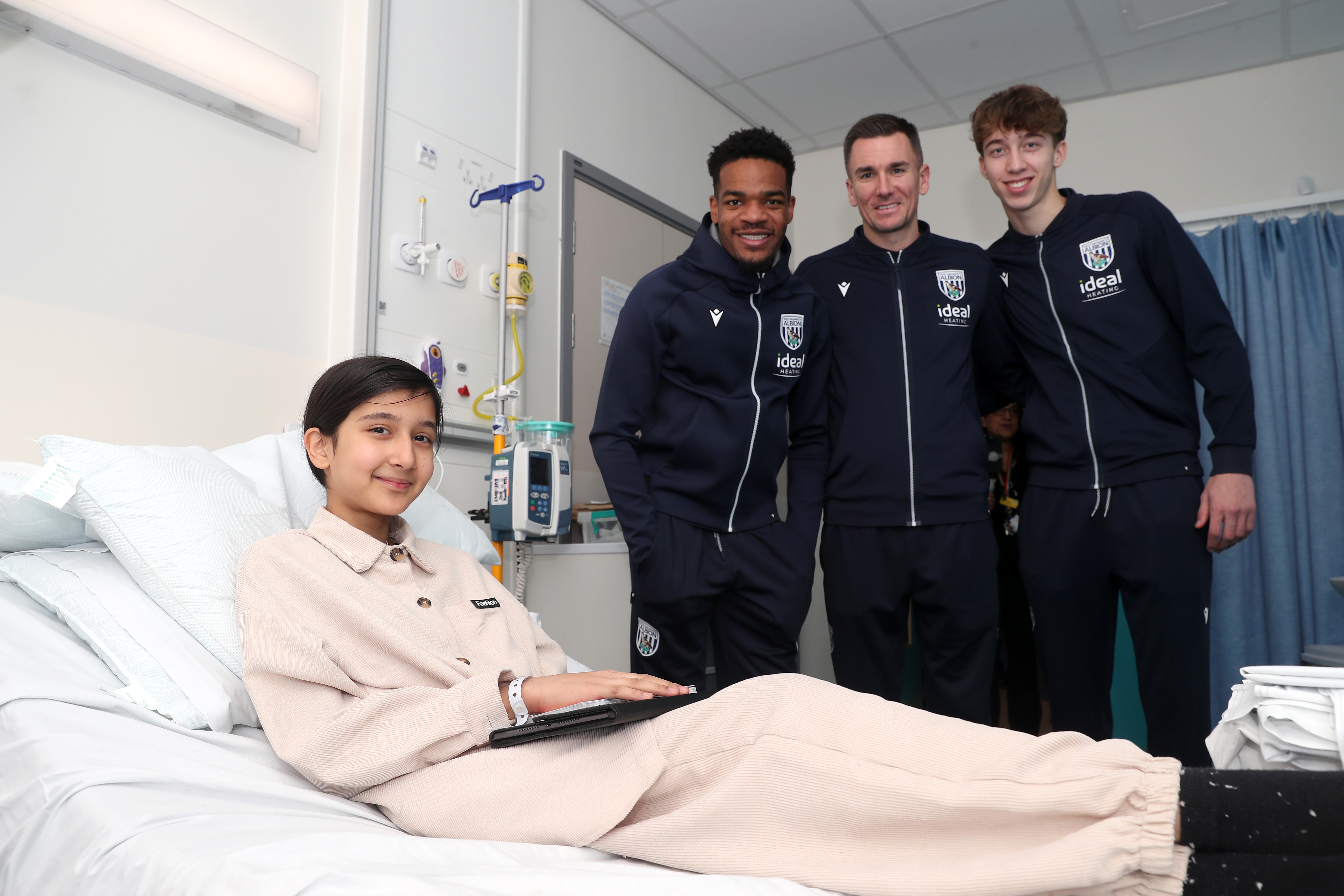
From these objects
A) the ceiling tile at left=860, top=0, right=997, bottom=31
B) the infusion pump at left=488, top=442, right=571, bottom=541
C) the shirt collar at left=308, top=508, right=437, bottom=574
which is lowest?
the shirt collar at left=308, top=508, right=437, bottom=574

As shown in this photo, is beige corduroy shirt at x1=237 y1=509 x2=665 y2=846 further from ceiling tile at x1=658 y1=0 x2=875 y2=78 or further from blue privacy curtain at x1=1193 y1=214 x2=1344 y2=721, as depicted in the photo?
blue privacy curtain at x1=1193 y1=214 x2=1344 y2=721

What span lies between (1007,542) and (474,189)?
211 centimetres

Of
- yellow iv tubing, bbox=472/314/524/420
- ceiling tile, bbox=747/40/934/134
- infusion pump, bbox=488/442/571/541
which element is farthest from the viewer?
ceiling tile, bbox=747/40/934/134

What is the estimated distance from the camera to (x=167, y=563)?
1.28 m

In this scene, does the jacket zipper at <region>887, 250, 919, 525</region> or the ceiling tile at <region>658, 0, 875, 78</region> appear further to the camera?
the ceiling tile at <region>658, 0, 875, 78</region>

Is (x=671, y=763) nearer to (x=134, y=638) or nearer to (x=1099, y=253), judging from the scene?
(x=134, y=638)

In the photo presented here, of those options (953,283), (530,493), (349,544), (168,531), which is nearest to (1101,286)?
(953,283)

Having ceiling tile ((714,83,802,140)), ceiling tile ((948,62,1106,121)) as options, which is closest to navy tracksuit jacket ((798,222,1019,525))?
ceiling tile ((948,62,1106,121))

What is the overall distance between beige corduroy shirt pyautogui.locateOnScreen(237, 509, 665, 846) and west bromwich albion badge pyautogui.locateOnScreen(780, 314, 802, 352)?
1077 mm

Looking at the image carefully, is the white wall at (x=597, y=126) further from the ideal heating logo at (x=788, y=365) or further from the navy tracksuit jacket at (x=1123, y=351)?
the navy tracksuit jacket at (x=1123, y=351)

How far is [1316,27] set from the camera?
325cm

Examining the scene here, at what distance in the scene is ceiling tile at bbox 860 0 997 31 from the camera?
3166 millimetres

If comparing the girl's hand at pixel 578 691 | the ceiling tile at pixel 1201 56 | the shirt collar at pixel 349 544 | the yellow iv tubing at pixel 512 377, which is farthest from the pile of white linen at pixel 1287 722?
the ceiling tile at pixel 1201 56

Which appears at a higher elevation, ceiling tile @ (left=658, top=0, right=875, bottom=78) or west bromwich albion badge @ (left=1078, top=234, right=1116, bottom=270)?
ceiling tile @ (left=658, top=0, right=875, bottom=78)
